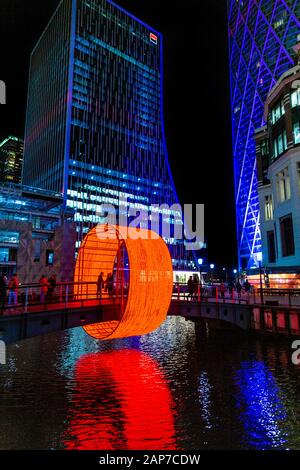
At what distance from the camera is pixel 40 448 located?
986 centimetres

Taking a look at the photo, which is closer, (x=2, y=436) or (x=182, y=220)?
(x=2, y=436)

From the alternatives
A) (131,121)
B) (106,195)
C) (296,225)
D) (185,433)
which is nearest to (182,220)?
(106,195)

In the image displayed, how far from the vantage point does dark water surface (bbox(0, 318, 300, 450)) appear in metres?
10.5

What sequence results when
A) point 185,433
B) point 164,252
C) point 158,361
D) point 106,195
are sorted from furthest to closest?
1. point 106,195
2. point 164,252
3. point 158,361
4. point 185,433

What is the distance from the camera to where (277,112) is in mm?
47906

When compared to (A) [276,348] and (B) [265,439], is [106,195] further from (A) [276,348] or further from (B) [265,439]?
(B) [265,439]

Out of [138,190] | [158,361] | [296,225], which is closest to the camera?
[158,361]

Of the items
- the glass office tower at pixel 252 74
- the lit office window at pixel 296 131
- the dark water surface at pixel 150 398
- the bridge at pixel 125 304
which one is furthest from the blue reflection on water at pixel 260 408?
the glass office tower at pixel 252 74

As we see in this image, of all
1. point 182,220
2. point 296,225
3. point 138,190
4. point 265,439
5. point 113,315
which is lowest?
point 265,439

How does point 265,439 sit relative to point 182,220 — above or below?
below

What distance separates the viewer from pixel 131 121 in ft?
438

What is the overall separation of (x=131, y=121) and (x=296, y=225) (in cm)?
10480

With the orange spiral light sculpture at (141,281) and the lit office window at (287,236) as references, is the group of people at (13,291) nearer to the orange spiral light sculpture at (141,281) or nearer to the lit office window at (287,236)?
the orange spiral light sculpture at (141,281)

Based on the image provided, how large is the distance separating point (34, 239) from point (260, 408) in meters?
52.5
